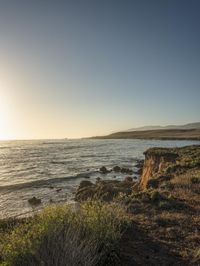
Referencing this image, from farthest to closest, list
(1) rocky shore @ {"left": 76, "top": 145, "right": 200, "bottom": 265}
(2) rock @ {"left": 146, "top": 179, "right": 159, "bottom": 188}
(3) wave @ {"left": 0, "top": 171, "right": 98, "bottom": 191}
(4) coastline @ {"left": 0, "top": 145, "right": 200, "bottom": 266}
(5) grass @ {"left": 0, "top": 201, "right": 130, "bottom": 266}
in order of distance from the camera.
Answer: (3) wave @ {"left": 0, "top": 171, "right": 98, "bottom": 191} → (2) rock @ {"left": 146, "top": 179, "right": 159, "bottom": 188} → (1) rocky shore @ {"left": 76, "top": 145, "right": 200, "bottom": 265} → (4) coastline @ {"left": 0, "top": 145, "right": 200, "bottom": 266} → (5) grass @ {"left": 0, "top": 201, "right": 130, "bottom": 266}

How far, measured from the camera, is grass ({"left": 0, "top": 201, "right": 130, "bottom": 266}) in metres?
5.43

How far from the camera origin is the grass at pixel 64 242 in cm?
543

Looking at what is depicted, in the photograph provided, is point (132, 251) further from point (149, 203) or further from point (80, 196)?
point (80, 196)

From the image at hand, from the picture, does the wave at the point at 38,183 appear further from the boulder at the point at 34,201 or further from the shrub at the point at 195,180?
the shrub at the point at 195,180

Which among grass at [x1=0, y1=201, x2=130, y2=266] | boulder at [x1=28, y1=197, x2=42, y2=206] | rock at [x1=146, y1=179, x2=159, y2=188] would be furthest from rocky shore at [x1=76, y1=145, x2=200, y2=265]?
boulder at [x1=28, y1=197, x2=42, y2=206]

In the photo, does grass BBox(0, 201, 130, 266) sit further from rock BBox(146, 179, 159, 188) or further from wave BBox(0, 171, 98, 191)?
wave BBox(0, 171, 98, 191)

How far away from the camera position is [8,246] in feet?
19.1

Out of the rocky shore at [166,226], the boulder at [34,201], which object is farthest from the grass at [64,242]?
the boulder at [34,201]

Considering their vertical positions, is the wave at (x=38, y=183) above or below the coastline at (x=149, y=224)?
below

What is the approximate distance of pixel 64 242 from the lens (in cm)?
550

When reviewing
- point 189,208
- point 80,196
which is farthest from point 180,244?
point 80,196

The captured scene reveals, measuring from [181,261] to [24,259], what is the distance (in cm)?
331

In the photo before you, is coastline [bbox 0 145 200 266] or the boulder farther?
the boulder

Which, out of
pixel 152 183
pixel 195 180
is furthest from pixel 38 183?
pixel 195 180
